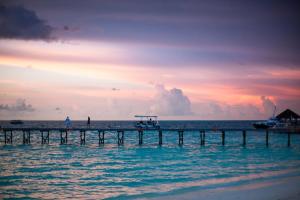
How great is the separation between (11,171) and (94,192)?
12116 mm

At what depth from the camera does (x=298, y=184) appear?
2409 centimetres

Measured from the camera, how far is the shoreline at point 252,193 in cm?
2012

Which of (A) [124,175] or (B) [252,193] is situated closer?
(B) [252,193]

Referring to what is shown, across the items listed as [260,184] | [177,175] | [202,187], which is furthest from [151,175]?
[260,184]

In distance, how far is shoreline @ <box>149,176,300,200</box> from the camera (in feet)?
66.0

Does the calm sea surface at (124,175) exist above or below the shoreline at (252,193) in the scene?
below

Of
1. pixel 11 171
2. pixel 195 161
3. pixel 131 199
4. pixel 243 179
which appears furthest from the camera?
pixel 195 161

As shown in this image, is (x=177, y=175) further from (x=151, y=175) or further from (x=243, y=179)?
(x=243, y=179)

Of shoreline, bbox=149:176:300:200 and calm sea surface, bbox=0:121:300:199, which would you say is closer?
shoreline, bbox=149:176:300:200

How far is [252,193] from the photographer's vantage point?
70.2 ft

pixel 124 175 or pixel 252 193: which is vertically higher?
pixel 252 193

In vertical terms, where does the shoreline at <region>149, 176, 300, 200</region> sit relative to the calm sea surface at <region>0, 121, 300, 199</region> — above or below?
above

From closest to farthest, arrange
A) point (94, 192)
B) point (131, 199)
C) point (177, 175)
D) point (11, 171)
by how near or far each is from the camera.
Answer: point (131, 199) < point (94, 192) < point (177, 175) < point (11, 171)

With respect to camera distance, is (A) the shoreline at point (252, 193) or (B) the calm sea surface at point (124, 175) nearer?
(A) the shoreline at point (252, 193)
